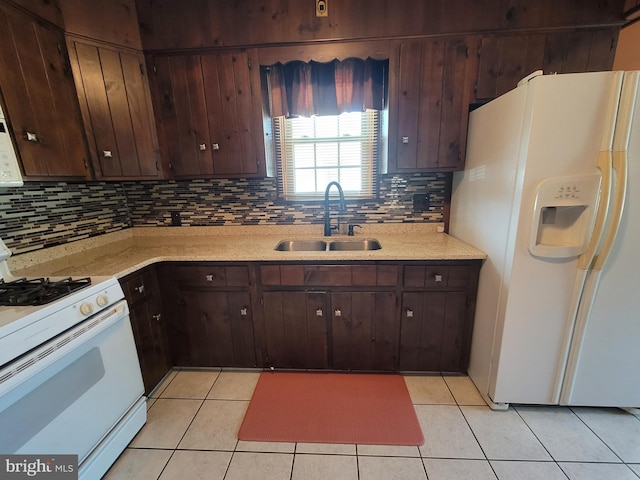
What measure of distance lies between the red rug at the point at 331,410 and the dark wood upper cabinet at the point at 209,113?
62.0 inches

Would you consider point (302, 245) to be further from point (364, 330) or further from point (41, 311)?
point (41, 311)

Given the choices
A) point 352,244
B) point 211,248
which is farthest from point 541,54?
point 211,248

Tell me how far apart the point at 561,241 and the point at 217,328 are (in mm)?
2215

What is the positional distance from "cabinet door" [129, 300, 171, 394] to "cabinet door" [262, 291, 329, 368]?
75 centimetres

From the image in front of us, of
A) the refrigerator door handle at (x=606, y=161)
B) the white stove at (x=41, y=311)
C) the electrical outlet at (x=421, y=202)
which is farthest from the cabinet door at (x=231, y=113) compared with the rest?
the refrigerator door handle at (x=606, y=161)

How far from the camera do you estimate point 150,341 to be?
71.9 inches

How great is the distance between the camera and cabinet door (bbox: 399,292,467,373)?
1830 mm

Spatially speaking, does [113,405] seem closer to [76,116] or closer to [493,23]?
[76,116]

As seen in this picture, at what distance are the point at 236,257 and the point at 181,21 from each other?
165 cm

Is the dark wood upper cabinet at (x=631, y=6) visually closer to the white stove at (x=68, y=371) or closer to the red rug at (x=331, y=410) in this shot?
the red rug at (x=331, y=410)

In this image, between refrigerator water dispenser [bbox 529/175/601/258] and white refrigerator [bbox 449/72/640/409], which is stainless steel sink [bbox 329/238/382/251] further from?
refrigerator water dispenser [bbox 529/175/601/258]

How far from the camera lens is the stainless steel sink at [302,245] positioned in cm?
223

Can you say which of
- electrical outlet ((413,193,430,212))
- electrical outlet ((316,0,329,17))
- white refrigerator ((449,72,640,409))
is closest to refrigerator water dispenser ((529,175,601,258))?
white refrigerator ((449,72,640,409))

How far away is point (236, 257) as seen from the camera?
183 cm
